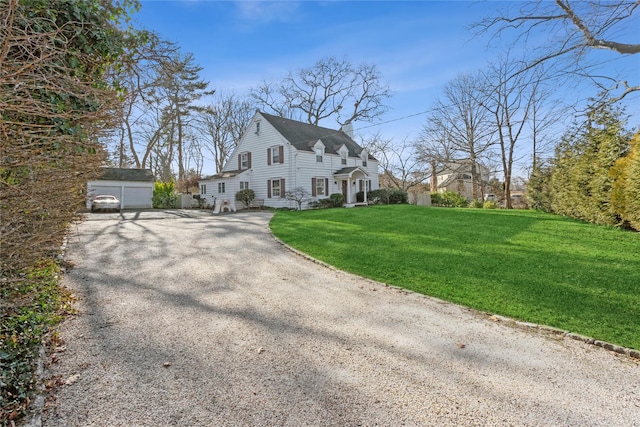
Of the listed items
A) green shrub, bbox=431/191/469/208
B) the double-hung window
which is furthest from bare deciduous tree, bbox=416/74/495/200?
the double-hung window

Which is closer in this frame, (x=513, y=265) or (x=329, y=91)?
(x=513, y=265)

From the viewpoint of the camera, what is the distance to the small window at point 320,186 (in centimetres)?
2247

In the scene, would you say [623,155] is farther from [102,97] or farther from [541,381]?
[102,97]

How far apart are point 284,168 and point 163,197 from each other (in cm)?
1145

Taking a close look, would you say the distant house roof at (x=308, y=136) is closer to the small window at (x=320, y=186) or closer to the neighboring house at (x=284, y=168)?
the neighboring house at (x=284, y=168)

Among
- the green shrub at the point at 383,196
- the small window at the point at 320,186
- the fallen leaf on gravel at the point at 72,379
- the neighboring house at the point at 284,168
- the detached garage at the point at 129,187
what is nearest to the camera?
the fallen leaf on gravel at the point at 72,379

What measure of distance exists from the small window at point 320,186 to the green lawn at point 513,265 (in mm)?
11602

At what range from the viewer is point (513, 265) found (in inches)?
244

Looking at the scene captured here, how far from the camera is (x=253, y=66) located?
37.9 feet

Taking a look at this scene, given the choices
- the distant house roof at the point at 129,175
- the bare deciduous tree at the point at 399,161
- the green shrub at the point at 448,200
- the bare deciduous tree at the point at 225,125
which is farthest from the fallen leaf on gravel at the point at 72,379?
the bare deciduous tree at the point at 225,125

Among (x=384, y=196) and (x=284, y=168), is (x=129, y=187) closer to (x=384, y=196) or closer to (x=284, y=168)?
(x=284, y=168)

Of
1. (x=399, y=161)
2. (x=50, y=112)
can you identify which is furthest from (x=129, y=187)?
(x=50, y=112)

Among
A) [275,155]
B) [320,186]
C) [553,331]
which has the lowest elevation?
[553,331]

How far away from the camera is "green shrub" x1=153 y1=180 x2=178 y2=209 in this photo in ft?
83.0
